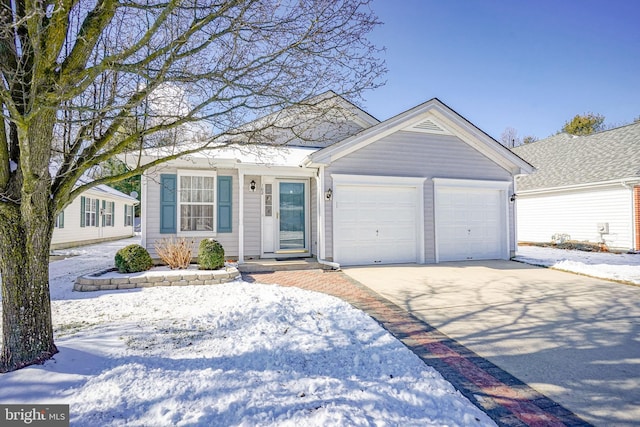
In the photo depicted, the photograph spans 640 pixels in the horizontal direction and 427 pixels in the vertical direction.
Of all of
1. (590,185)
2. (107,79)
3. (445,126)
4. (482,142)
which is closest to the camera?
(107,79)

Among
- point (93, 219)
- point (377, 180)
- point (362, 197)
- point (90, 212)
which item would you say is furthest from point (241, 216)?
point (93, 219)

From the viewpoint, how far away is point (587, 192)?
1428cm

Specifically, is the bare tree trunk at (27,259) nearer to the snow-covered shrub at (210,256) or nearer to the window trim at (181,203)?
the snow-covered shrub at (210,256)

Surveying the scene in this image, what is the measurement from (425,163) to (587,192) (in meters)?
9.66

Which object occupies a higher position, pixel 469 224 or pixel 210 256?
pixel 469 224

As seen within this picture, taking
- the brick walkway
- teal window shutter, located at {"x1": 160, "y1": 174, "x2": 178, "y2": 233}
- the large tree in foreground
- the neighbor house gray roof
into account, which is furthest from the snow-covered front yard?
the neighbor house gray roof

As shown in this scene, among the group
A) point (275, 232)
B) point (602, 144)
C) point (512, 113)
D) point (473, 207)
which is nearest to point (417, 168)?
point (473, 207)

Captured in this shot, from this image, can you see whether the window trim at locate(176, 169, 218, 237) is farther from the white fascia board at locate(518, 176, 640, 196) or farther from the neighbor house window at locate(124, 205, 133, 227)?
the neighbor house window at locate(124, 205, 133, 227)

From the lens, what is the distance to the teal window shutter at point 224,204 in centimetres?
943

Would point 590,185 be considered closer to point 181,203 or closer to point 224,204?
point 224,204

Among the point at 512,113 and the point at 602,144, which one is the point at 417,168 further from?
the point at 512,113

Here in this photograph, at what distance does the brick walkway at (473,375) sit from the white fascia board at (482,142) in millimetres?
6788

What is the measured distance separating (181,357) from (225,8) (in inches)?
141

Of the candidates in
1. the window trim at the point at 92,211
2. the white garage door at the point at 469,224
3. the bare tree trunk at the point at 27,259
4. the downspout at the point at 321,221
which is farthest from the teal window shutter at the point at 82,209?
the white garage door at the point at 469,224
